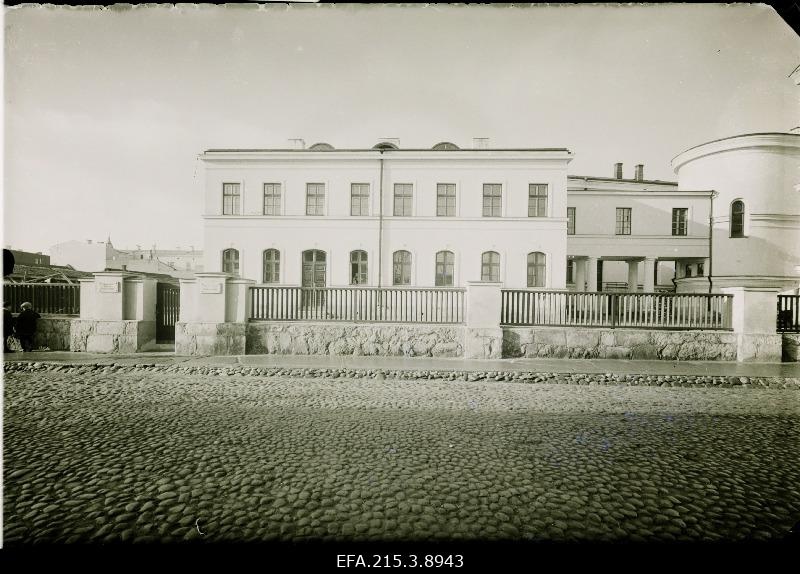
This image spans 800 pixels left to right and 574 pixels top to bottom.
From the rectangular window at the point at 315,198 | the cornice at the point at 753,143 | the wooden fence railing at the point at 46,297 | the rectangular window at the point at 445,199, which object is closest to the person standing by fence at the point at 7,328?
the wooden fence railing at the point at 46,297

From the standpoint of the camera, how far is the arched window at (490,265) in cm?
2095

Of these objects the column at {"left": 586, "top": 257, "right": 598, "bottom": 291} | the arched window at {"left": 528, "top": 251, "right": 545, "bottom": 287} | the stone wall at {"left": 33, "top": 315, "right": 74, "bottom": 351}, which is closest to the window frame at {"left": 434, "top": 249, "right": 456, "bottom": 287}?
the arched window at {"left": 528, "top": 251, "right": 545, "bottom": 287}

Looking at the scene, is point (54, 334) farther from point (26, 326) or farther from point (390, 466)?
point (390, 466)

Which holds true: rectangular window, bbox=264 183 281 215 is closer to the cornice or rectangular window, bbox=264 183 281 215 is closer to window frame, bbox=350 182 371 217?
window frame, bbox=350 182 371 217

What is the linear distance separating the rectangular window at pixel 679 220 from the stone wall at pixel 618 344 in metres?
18.0

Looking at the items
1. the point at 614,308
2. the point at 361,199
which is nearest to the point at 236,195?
the point at 361,199

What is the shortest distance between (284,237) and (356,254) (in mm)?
3886

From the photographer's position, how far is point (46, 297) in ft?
33.8

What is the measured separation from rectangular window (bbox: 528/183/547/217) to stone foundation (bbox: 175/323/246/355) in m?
16.3

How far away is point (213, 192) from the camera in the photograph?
2167 centimetres

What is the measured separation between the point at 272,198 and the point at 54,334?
13.5 metres

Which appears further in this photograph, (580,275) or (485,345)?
(580,275)

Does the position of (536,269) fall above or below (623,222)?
below

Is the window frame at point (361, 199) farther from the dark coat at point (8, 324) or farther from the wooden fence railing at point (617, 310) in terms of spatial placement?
the dark coat at point (8, 324)
